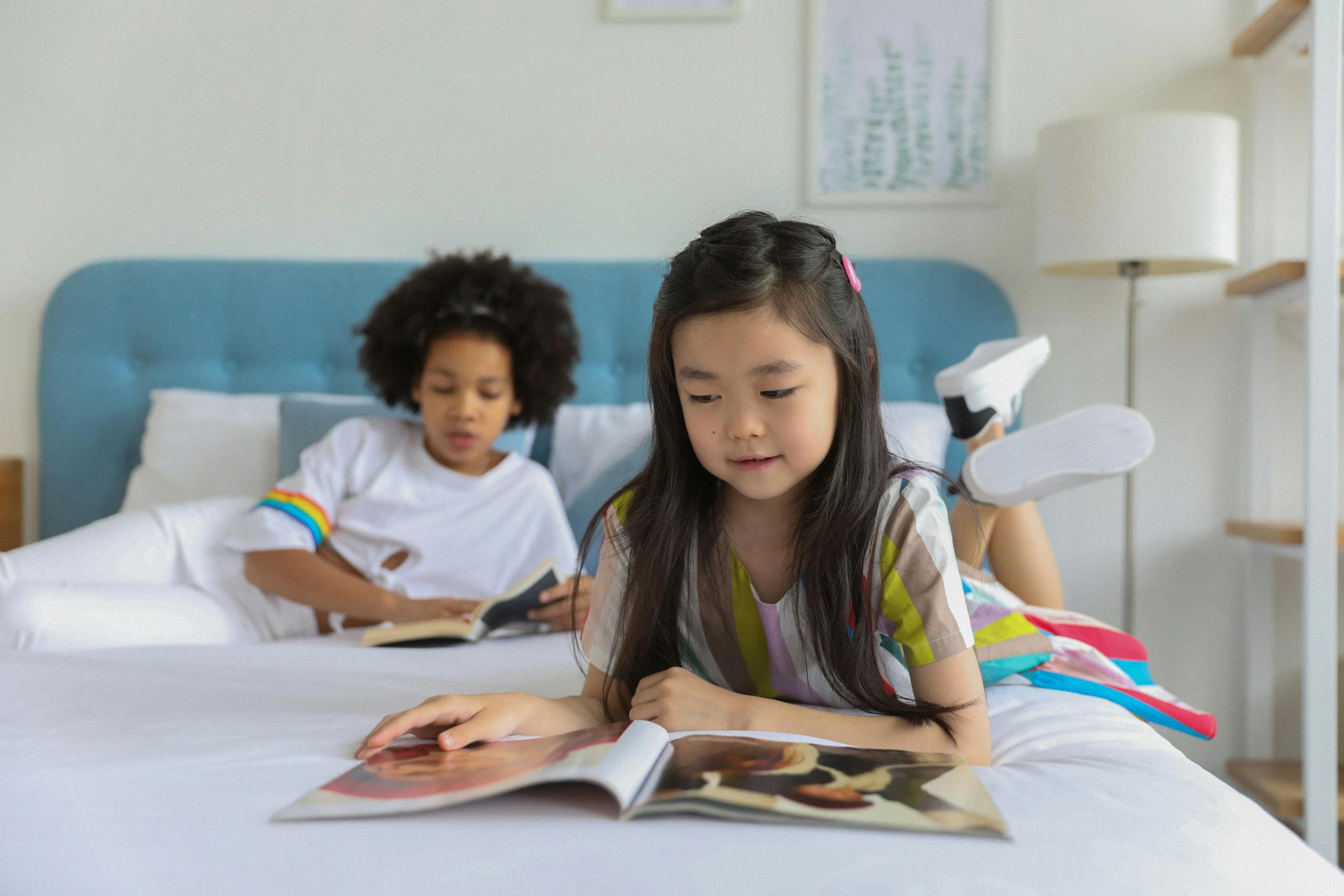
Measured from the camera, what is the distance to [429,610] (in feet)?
5.03

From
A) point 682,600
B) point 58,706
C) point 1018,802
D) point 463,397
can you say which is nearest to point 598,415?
point 463,397

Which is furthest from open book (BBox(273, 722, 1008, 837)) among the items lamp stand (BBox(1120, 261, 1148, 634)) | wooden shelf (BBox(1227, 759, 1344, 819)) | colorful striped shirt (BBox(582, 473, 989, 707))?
lamp stand (BBox(1120, 261, 1148, 634))

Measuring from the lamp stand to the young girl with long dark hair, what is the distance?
3.87 feet

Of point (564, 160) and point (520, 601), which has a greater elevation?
point (564, 160)

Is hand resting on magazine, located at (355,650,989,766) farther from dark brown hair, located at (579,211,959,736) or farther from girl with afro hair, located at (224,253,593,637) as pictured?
girl with afro hair, located at (224,253,593,637)

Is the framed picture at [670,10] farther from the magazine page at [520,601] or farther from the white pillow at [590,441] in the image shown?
the magazine page at [520,601]

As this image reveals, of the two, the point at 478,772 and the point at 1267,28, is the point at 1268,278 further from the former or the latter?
the point at 478,772

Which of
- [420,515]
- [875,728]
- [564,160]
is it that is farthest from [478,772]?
[564,160]

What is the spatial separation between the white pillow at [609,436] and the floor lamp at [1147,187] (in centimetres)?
38

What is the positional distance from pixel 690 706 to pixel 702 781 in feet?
0.62

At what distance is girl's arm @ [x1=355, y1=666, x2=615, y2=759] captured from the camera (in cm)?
72

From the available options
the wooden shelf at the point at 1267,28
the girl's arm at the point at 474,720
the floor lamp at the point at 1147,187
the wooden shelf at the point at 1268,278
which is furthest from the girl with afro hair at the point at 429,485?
the wooden shelf at the point at 1267,28

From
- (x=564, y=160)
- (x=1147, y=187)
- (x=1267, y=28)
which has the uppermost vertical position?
(x=1267, y=28)

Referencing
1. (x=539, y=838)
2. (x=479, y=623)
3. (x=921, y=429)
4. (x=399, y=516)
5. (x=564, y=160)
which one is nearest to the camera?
(x=539, y=838)
